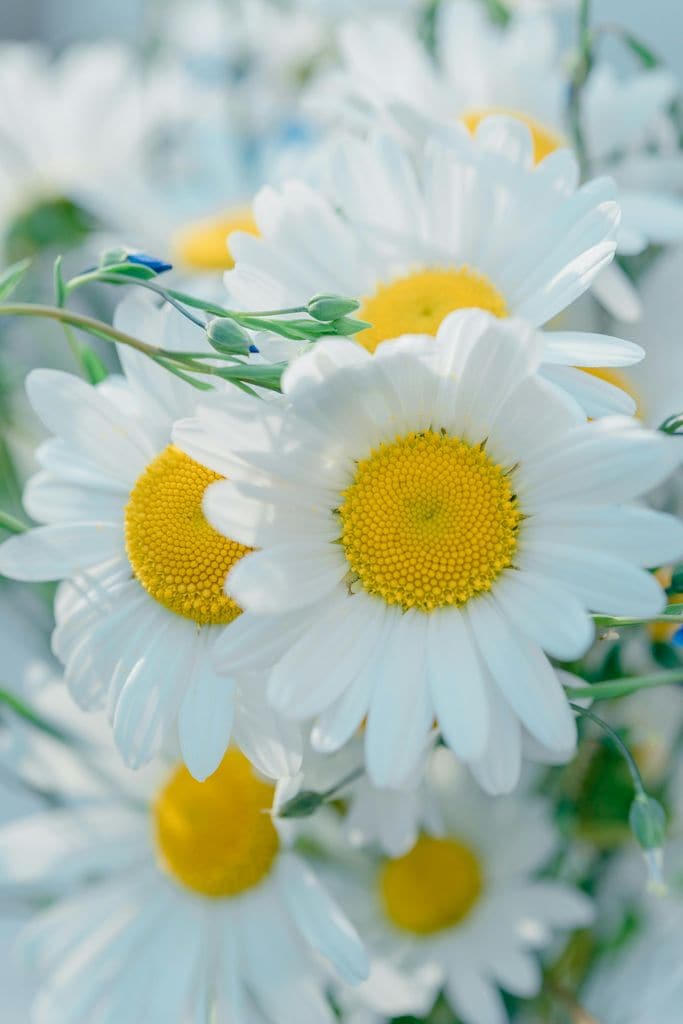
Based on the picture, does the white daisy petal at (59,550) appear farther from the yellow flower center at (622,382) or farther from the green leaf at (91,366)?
the yellow flower center at (622,382)

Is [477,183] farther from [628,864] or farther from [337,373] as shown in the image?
[628,864]

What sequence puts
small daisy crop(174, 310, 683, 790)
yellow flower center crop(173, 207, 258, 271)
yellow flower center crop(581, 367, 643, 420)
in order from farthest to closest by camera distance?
1. yellow flower center crop(173, 207, 258, 271)
2. yellow flower center crop(581, 367, 643, 420)
3. small daisy crop(174, 310, 683, 790)

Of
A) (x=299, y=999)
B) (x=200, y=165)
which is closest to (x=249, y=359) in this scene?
(x=299, y=999)

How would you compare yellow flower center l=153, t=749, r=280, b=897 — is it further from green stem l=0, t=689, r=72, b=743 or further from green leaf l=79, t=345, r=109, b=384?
green leaf l=79, t=345, r=109, b=384

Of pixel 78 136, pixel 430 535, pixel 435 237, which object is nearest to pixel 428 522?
pixel 430 535

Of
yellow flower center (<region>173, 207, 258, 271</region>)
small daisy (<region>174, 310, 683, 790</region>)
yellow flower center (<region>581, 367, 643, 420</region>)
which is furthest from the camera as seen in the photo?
yellow flower center (<region>173, 207, 258, 271</region>)

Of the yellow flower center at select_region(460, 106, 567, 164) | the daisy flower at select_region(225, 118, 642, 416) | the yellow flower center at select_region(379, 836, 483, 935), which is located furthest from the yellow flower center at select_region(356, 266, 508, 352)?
→ the yellow flower center at select_region(379, 836, 483, 935)

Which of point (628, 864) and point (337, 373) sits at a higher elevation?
point (337, 373)

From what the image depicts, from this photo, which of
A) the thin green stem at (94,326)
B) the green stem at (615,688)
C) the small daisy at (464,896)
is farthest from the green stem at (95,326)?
the small daisy at (464,896)
